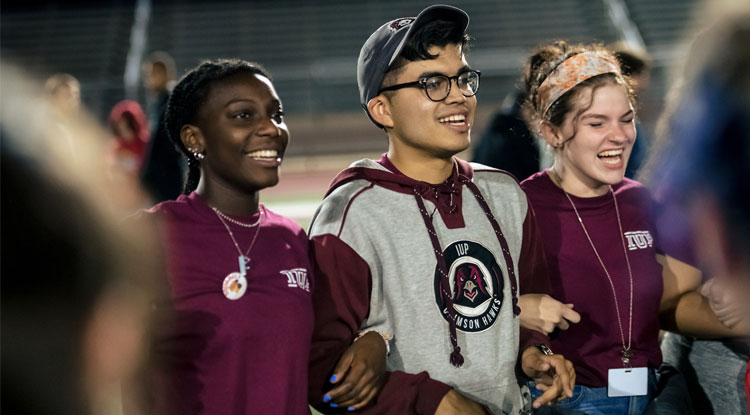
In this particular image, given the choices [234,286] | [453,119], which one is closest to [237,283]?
[234,286]

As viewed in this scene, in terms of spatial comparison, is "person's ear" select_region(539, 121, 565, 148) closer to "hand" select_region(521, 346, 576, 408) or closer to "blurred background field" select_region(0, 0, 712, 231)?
"hand" select_region(521, 346, 576, 408)

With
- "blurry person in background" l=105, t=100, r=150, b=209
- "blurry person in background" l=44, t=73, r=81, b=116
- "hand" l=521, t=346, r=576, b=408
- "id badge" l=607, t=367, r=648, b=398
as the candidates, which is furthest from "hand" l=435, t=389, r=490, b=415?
"blurry person in background" l=44, t=73, r=81, b=116

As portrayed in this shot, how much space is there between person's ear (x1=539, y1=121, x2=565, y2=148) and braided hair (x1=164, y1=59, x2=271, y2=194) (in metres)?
0.94

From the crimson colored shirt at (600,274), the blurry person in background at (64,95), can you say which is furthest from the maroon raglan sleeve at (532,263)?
the blurry person in background at (64,95)

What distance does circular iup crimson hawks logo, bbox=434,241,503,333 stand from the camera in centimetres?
233

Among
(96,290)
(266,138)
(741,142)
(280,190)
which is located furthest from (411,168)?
(280,190)

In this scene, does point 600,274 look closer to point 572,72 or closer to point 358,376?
point 572,72

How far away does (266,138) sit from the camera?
255 centimetres

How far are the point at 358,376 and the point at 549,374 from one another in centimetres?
56

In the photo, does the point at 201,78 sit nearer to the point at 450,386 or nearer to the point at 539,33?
the point at 450,386

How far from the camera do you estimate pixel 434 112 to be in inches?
97.1

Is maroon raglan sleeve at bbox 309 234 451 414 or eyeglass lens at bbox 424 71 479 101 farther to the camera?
eyeglass lens at bbox 424 71 479 101

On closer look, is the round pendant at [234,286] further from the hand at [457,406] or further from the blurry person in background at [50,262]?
the blurry person in background at [50,262]

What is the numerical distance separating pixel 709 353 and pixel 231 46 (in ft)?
64.3
